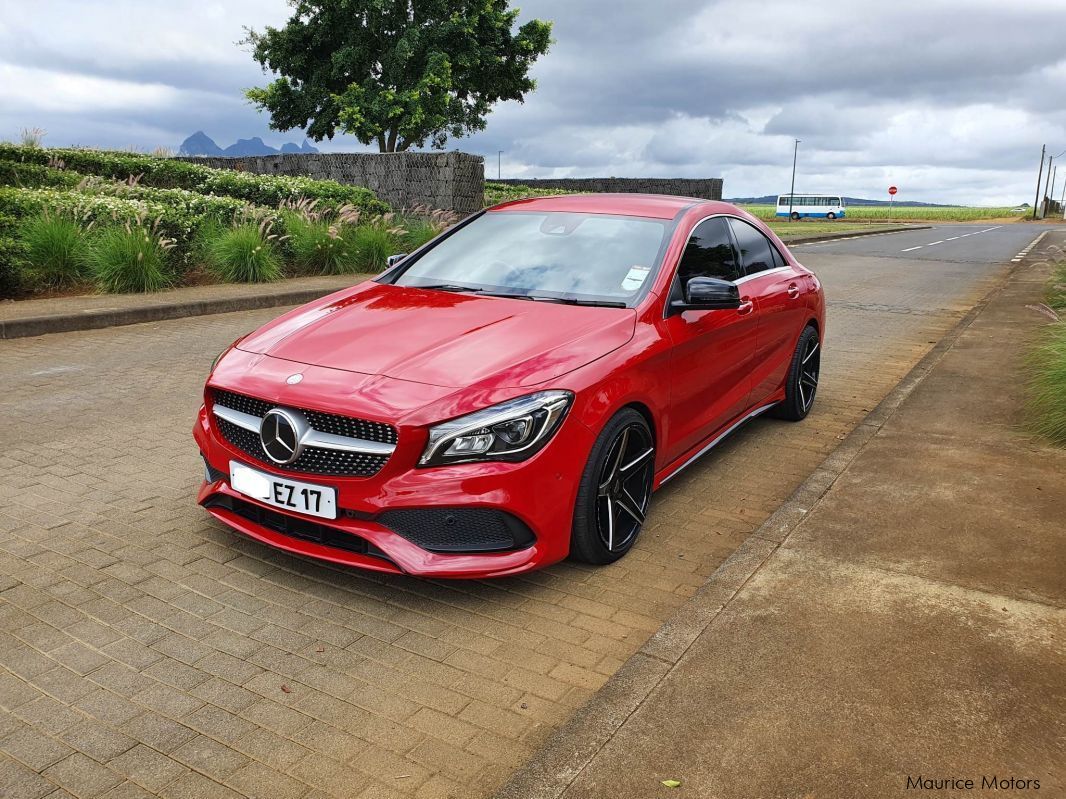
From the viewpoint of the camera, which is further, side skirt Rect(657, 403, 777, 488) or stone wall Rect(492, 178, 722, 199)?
stone wall Rect(492, 178, 722, 199)

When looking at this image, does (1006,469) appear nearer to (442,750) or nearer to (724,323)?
(724,323)

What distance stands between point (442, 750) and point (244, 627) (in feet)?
3.59

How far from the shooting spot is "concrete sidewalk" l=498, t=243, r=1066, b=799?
2.52 metres

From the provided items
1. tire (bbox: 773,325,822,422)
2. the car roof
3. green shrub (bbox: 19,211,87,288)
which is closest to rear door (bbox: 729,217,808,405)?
tire (bbox: 773,325,822,422)

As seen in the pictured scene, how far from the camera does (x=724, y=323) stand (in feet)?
16.6

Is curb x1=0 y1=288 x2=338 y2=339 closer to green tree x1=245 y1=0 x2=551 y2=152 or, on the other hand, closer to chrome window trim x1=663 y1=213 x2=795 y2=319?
chrome window trim x1=663 y1=213 x2=795 y2=319

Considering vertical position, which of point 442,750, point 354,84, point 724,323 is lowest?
point 442,750

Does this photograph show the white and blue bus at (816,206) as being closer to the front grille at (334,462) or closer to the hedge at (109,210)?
the hedge at (109,210)

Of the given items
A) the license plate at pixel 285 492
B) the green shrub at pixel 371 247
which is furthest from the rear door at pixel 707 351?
the green shrub at pixel 371 247

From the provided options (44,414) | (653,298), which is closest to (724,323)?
(653,298)

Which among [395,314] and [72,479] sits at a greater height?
[395,314]

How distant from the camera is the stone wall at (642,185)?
32375mm

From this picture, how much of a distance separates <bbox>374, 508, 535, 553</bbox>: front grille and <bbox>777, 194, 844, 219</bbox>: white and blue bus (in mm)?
87343

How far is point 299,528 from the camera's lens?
3.70m
